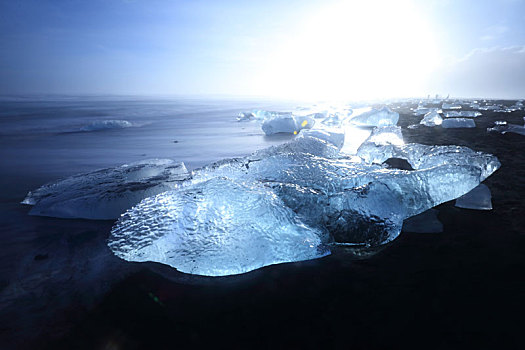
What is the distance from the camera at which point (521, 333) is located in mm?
953

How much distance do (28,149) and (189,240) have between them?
634cm

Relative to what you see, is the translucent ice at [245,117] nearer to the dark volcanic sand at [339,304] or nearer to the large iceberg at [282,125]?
the large iceberg at [282,125]

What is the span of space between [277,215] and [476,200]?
1.85 m

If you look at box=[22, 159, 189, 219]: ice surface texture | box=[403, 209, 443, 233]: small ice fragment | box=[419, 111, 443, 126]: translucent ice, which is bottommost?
box=[403, 209, 443, 233]: small ice fragment

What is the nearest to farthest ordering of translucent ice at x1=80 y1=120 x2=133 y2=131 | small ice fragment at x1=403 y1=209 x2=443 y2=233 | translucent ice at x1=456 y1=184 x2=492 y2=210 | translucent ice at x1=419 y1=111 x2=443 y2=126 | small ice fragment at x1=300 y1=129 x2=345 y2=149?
small ice fragment at x1=403 y1=209 x2=443 y2=233
translucent ice at x1=456 y1=184 x2=492 y2=210
small ice fragment at x1=300 y1=129 x2=345 y2=149
translucent ice at x1=419 y1=111 x2=443 y2=126
translucent ice at x1=80 y1=120 x2=133 y2=131

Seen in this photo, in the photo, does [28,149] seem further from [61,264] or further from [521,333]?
[521,333]

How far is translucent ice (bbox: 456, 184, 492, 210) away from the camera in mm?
2054

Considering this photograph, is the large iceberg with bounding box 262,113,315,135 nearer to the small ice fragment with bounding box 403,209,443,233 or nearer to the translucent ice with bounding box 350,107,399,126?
the translucent ice with bounding box 350,107,399,126

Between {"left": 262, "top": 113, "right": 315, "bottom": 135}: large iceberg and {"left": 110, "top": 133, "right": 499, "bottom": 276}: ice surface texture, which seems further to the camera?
{"left": 262, "top": 113, "right": 315, "bottom": 135}: large iceberg

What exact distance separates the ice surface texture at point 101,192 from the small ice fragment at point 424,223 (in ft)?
7.31

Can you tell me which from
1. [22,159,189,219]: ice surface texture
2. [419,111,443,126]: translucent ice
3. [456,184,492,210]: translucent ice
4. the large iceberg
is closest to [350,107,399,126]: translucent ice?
[419,111,443,126]: translucent ice

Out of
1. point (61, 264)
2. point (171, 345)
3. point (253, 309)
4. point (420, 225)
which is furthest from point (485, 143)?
point (61, 264)

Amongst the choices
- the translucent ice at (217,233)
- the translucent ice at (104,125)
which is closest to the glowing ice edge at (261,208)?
the translucent ice at (217,233)

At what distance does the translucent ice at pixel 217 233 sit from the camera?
1457mm
